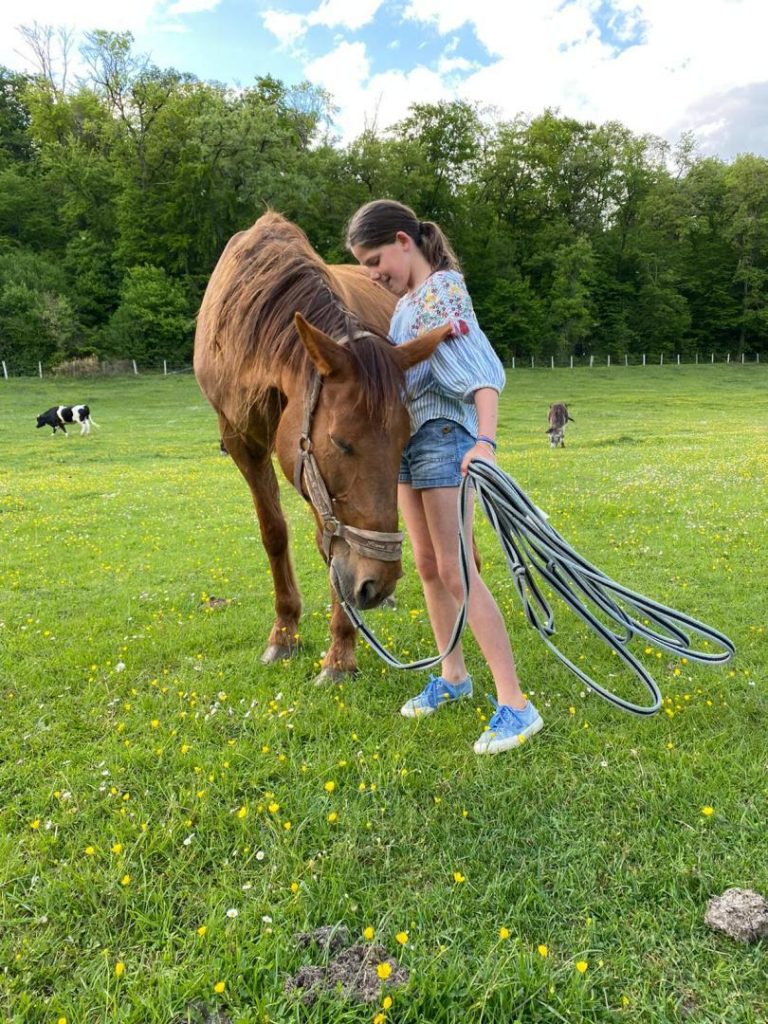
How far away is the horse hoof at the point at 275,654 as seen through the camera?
4199 millimetres

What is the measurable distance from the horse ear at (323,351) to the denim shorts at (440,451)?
0.58 meters

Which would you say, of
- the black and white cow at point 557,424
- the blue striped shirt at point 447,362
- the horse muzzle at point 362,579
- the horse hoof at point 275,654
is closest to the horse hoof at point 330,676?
the horse hoof at point 275,654

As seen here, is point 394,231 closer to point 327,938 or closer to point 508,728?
point 508,728

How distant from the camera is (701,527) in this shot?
24.7 feet

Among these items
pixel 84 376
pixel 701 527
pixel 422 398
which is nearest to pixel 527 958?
pixel 422 398

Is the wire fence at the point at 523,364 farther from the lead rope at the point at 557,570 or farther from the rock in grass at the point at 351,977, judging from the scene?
the rock in grass at the point at 351,977

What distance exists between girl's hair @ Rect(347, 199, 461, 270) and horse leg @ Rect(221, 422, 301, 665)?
A: 163cm

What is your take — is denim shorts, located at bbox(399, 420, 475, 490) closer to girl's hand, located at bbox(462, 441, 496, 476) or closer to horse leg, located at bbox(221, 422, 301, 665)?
girl's hand, located at bbox(462, 441, 496, 476)

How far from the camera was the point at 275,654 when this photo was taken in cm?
423

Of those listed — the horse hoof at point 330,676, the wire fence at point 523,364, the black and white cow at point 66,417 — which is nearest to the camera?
the horse hoof at point 330,676

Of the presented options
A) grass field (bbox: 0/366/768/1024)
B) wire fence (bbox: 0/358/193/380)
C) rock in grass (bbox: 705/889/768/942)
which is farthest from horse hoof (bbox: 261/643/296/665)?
wire fence (bbox: 0/358/193/380)

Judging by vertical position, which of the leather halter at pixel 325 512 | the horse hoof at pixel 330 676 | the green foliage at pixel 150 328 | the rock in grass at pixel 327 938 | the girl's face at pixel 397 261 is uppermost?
the green foliage at pixel 150 328

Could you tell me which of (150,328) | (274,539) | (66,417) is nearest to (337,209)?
(150,328)

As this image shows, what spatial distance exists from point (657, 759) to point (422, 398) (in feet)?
6.79
